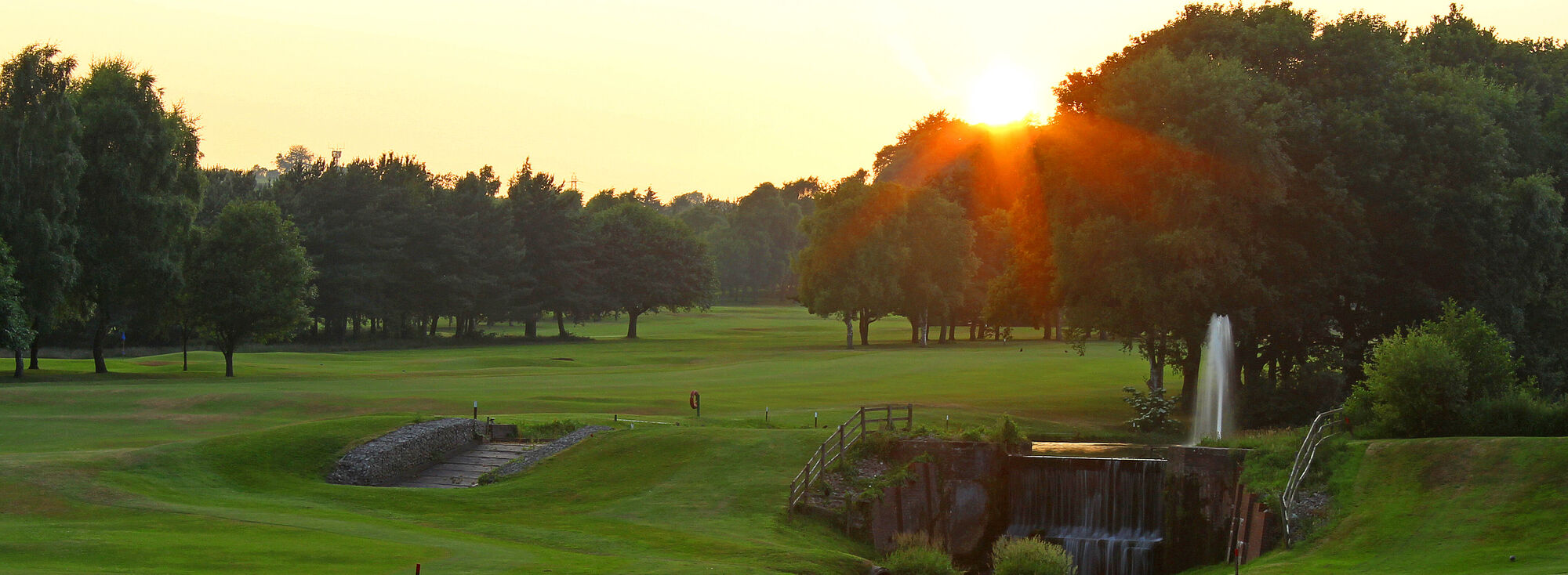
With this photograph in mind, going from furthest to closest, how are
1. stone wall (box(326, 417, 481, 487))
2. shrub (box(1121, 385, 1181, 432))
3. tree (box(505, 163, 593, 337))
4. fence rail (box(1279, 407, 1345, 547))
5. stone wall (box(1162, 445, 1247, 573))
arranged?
tree (box(505, 163, 593, 337)) < shrub (box(1121, 385, 1181, 432)) < stone wall (box(326, 417, 481, 487)) < stone wall (box(1162, 445, 1247, 573)) < fence rail (box(1279, 407, 1345, 547))

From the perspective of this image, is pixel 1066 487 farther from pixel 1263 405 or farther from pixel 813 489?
pixel 1263 405

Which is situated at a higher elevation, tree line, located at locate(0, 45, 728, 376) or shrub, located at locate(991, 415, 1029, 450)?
tree line, located at locate(0, 45, 728, 376)

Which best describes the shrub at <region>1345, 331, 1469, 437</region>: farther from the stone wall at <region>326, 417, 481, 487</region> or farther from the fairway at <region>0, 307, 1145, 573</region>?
the stone wall at <region>326, 417, 481, 487</region>

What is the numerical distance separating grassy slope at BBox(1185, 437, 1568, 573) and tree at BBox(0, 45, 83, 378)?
5713cm

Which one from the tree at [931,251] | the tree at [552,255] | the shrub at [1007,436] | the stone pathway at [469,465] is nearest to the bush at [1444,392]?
the shrub at [1007,436]

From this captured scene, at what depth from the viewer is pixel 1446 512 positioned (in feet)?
82.8

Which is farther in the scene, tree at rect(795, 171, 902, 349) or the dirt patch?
tree at rect(795, 171, 902, 349)

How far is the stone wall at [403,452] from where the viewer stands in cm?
3538

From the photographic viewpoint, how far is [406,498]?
31.7 m

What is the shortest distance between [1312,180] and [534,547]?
1485 inches

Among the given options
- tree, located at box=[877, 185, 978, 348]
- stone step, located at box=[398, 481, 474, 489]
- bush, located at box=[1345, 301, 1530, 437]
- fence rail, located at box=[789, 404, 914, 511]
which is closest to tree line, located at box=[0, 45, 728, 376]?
stone step, located at box=[398, 481, 474, 489]

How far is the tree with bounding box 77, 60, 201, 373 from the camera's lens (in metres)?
65.9

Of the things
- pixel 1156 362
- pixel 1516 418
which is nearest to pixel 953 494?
pixel 1516 418

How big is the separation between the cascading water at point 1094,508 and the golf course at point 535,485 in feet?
19.0
